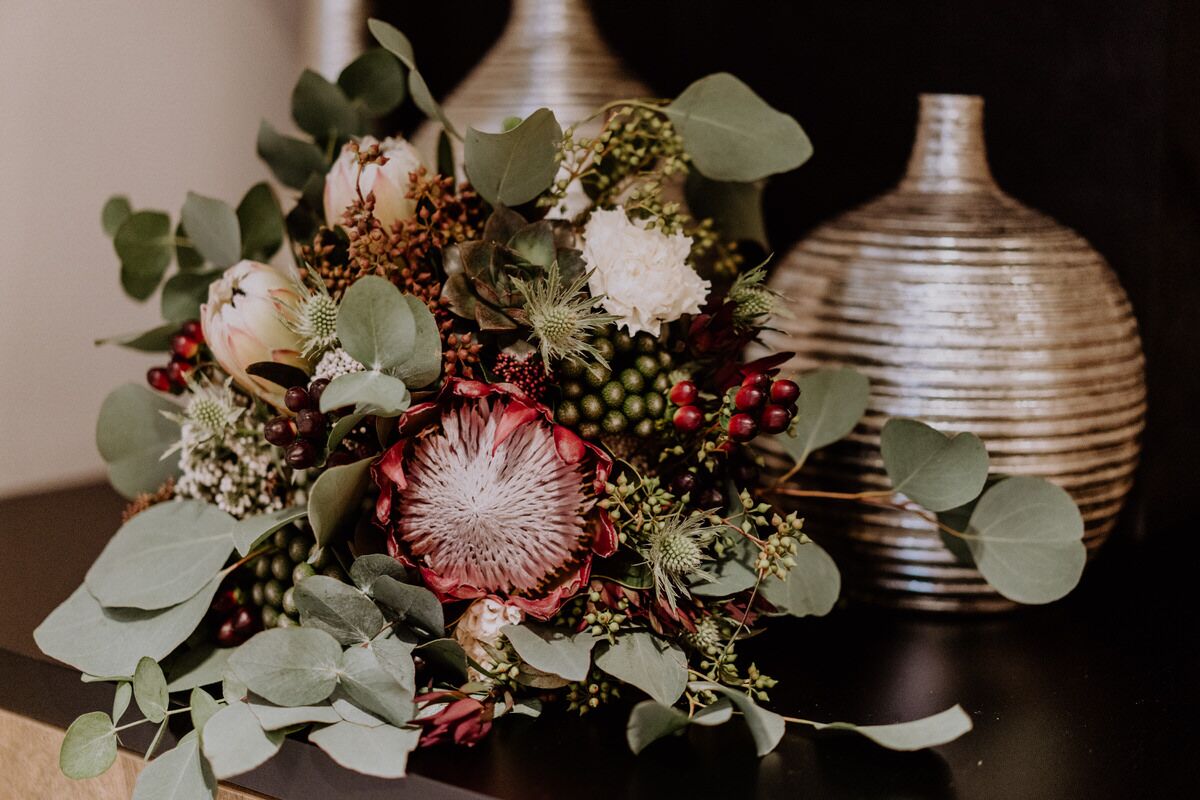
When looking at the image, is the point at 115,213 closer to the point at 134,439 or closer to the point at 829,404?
the point at 134,439

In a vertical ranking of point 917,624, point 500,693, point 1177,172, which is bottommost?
point 917,624

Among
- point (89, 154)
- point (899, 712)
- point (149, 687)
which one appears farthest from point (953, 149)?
point (89, 154)

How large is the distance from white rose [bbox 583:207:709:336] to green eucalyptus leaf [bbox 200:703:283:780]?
10.3 inches

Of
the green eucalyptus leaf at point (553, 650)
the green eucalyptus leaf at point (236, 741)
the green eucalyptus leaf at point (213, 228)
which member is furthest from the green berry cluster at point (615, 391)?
the green eucalyptus leaf at point (213, 228)

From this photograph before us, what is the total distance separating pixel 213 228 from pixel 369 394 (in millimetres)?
319

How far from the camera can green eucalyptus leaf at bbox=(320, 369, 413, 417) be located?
1.63 feet

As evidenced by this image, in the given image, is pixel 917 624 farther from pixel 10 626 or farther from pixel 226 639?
pixel 10 626

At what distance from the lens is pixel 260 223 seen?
0.77 m

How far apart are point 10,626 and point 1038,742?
1.95 feet

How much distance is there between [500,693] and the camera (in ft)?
1.82

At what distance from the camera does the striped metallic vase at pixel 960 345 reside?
2.21 feet

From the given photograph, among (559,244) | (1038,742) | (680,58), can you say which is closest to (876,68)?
(680,58)

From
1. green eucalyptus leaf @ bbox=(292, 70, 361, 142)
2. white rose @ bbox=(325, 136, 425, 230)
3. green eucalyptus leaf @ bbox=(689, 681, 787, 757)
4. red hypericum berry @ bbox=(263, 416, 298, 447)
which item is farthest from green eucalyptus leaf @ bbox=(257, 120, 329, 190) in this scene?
green eucalyptus leaf @ bbox=(689, 681, 787, 757)

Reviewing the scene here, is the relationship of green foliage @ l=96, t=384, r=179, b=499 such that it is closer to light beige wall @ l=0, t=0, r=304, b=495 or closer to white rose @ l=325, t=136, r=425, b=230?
white rose @ l=325, t=136, r=425, b=230
